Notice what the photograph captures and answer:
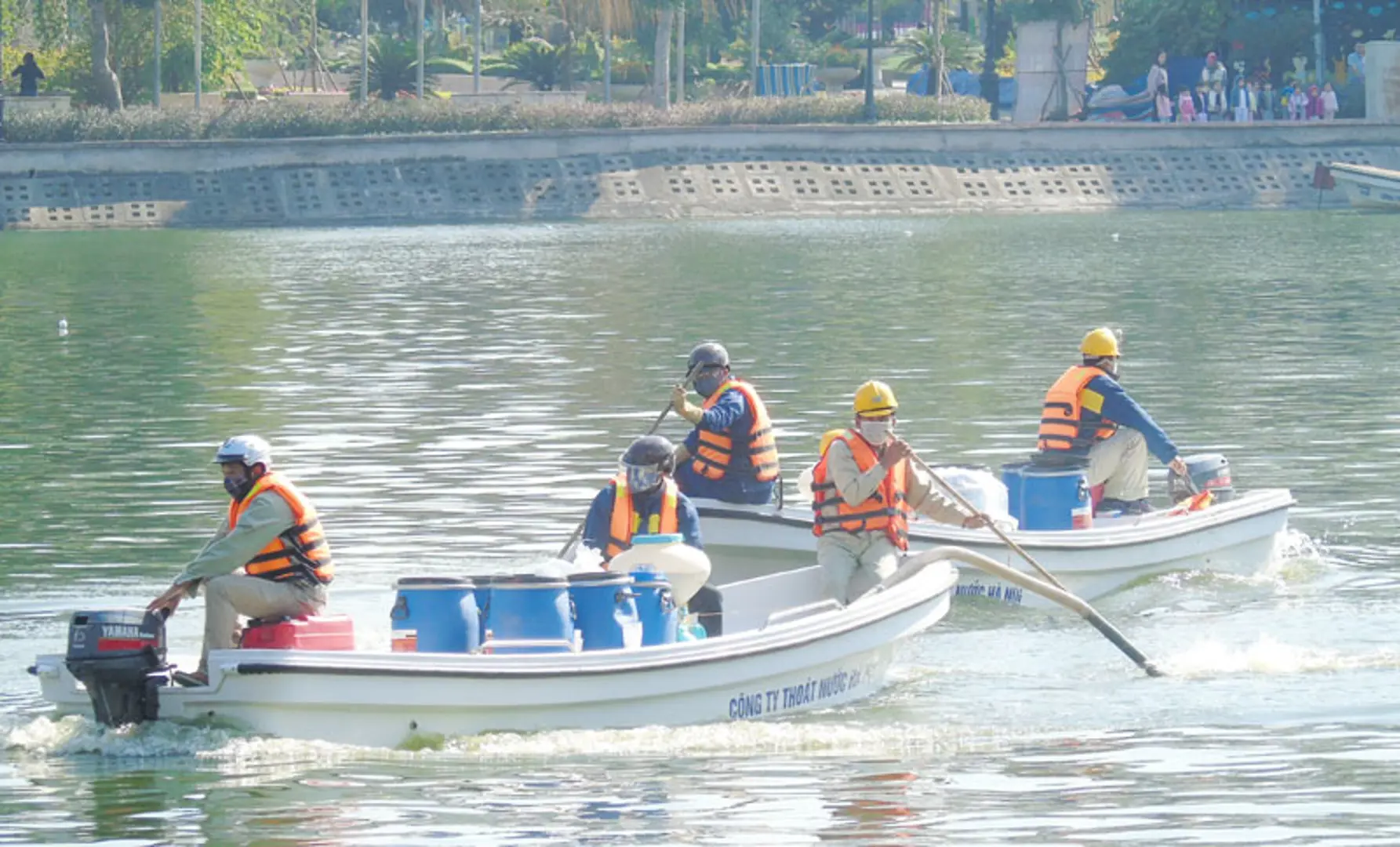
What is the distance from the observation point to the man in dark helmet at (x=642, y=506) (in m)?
16.4

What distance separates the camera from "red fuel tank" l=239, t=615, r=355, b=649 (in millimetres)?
14664

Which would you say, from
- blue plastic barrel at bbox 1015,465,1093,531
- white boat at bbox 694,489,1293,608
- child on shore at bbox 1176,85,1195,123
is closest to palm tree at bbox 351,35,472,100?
child on shore at bbox 1176,85,1195,123

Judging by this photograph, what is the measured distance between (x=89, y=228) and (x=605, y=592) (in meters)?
58.7

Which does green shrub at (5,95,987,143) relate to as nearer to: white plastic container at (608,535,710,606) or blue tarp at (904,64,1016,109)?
blue tarp at (904,64,1016,109)

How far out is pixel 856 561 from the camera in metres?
17.2

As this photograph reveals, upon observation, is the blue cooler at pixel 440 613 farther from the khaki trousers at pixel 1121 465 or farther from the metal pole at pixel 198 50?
the metal pole at pixel 198 50

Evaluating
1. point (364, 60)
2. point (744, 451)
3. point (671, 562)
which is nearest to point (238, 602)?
point (671, 562)

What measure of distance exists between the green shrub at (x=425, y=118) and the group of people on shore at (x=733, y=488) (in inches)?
2228

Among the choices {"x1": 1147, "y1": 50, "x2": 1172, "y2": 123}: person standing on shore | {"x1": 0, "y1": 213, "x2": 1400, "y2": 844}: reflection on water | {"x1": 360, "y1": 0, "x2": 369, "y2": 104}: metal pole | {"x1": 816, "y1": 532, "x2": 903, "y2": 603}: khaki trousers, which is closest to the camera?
{"x1": 0, "y1": 213, "x2": 1400, "y2": 844}: reflection on water

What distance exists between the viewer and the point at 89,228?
71062 millimetres

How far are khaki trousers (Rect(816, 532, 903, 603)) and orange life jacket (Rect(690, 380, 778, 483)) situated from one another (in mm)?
2162

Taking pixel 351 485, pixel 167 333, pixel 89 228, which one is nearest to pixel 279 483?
pixel 351 485

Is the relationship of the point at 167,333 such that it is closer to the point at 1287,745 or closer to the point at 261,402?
the point at 261,402

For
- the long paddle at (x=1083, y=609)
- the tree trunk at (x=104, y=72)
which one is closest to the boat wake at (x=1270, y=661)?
the long paddle at (x=1083, y=609)
